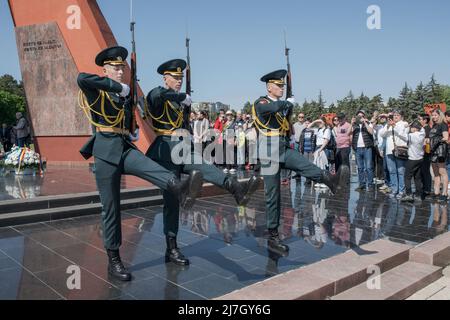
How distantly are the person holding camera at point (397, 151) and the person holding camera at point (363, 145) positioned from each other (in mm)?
428

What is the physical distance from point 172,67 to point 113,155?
1169 mm

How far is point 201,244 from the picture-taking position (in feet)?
16.6

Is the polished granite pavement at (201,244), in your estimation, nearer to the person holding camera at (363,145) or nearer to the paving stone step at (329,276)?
the paving stone step at (329,276)

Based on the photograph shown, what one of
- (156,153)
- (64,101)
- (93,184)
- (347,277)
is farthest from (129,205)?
(64,101)

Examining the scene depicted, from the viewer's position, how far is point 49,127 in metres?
13.1

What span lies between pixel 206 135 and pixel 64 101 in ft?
15.1

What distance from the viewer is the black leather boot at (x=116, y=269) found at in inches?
147

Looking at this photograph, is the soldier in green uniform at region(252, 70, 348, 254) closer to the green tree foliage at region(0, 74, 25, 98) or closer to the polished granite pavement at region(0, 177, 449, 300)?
the polished granite pavement at region(0, 177, 449, 300)

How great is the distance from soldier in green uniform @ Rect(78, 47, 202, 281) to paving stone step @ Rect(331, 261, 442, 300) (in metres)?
1.79

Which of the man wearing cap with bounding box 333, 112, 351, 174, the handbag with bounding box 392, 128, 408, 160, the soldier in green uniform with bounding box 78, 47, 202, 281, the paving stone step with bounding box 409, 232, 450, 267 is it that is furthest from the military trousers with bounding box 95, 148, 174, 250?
the man wearing cap with bounding box 333, 112, 351, 174

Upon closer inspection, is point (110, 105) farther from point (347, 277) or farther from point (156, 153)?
point (347, 277)

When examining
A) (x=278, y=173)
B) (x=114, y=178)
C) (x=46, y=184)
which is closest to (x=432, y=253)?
(x=278, y=173)
